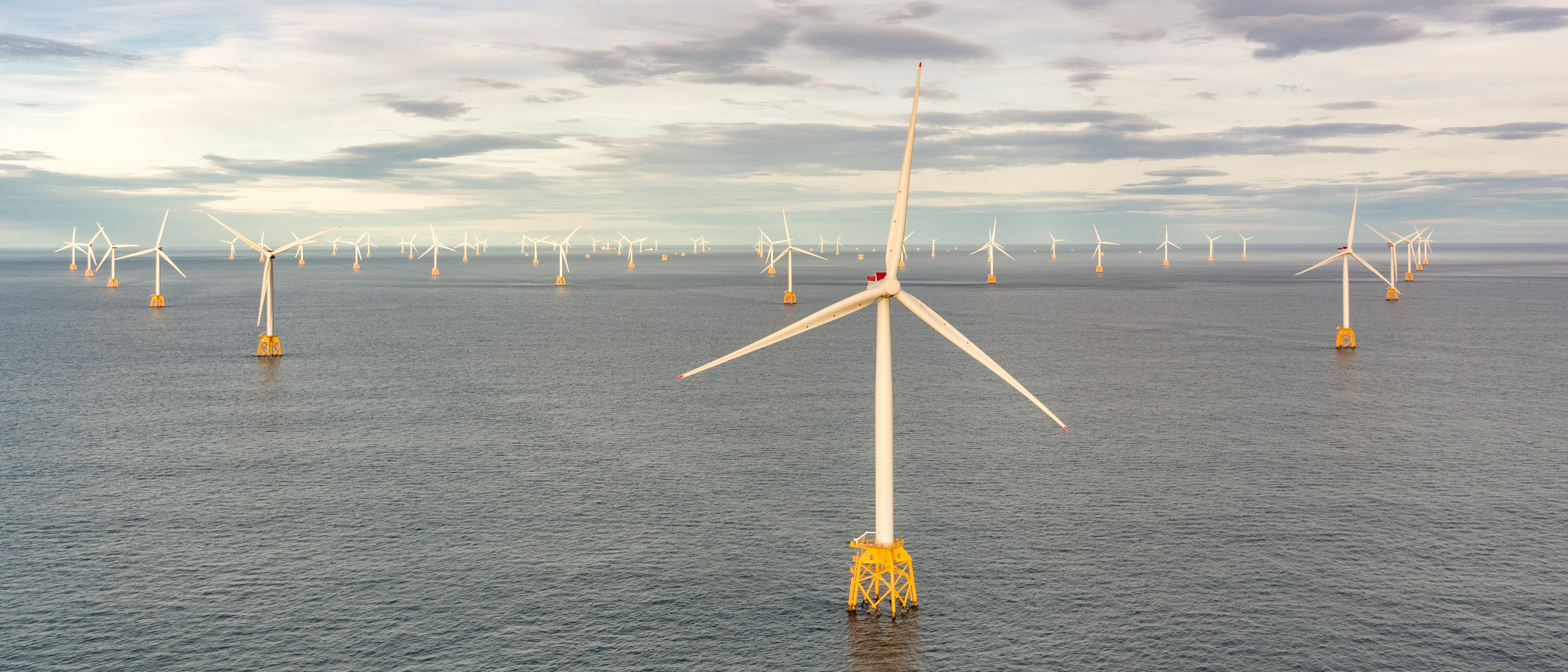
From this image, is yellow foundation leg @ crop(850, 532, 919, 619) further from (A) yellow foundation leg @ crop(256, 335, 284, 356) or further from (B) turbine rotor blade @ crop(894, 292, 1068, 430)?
(A) yellow foundation leg @ crop(256, 335, 284, 356)

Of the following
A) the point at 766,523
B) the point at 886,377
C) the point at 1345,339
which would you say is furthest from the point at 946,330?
the point at 1345,339

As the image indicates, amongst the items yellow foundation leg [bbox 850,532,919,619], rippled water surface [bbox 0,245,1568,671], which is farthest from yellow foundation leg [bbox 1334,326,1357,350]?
yellow foundation leg [bbox 850,532,919,619]

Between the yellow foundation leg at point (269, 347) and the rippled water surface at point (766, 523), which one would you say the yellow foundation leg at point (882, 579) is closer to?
the rippled water surface at point (766, 523)

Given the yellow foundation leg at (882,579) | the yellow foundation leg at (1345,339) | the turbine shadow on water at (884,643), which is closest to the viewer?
the turbine shadow on water at (884,643)

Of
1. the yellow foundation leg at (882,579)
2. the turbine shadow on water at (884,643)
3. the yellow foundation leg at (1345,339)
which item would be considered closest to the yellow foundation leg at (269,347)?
the yellow foundation leg at (882,579)

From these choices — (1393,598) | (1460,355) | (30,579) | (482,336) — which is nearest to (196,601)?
(30,579)

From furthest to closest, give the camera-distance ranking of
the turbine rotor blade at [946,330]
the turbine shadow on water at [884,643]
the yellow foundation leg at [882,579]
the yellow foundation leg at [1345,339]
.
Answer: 1. the yellow foundation leg at [1345,339]
2. the yellow foundation leg at [882,579]
3. the turbine shadow on water at [884,643]
4. the turbine rotor blade at [946,330]

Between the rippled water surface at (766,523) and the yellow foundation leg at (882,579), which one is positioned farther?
the yellow foundation leg at (882,579)

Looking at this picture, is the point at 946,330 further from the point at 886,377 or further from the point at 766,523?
the point at 766,523
